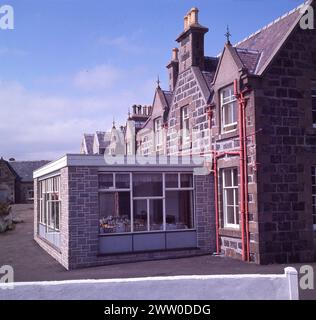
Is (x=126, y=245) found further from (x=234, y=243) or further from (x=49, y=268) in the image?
(x=234, y=243)

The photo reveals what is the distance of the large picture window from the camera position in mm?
14422

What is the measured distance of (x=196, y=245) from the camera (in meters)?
15.4

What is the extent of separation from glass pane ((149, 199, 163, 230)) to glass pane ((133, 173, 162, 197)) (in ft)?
1.10

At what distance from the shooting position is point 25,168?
61781 millimetres

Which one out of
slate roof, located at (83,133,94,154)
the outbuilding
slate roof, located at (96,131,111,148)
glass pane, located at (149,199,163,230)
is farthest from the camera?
slate roof, located at (83,133,94,154)

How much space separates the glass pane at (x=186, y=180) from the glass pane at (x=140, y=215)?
5.54 ft

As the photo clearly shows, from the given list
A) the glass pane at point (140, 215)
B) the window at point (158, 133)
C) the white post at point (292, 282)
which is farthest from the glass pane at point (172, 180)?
the white post at point (292, 282)

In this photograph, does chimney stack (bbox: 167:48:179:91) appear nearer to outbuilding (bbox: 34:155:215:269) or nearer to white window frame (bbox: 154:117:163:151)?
white window frame (bbox: 154:117:163:151)

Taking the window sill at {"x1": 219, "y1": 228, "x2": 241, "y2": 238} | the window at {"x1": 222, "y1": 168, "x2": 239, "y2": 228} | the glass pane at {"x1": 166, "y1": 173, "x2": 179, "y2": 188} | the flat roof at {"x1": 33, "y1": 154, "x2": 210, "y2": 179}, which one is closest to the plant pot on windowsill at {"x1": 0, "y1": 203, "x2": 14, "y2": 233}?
the flat roof at {"x1": 33, "y1": 154, "x2": 210, "y2": 179}

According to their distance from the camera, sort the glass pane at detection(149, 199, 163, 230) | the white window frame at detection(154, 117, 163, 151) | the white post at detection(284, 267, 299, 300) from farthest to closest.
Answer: the white window frame at detection(154, 117, 163, 151) → the glass pane at detection(149, 199, 163, 230) → the white post at detection(284, 267, 299, 300)

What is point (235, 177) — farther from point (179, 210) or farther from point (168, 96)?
point (168, 96)

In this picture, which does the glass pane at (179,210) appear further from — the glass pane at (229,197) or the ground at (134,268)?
the ground at (134,268)

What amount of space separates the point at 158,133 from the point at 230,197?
8.11 meters

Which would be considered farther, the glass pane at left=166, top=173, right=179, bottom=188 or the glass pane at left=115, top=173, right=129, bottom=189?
the glass pane at left=166, top=173, right=179, bottom=188
